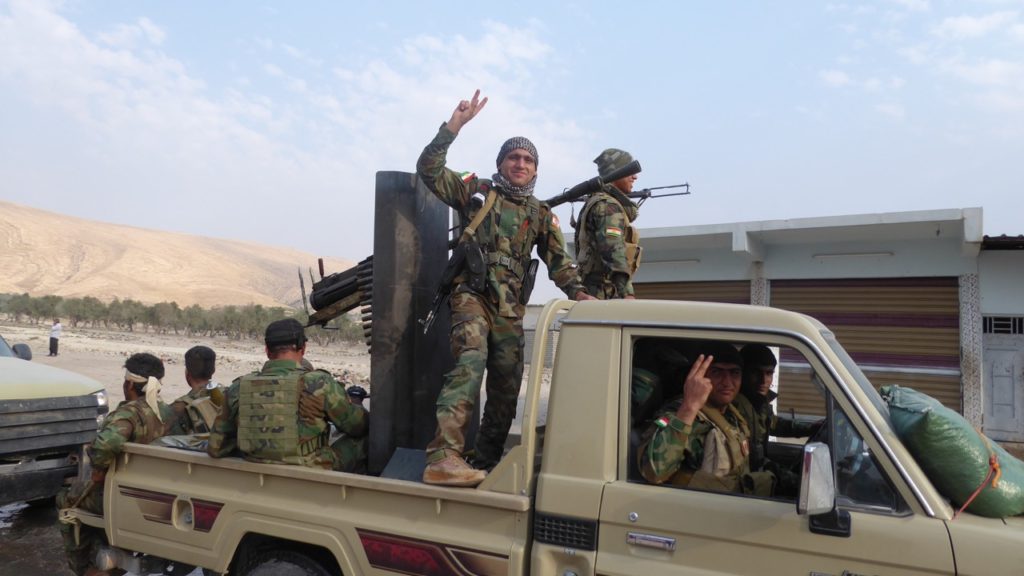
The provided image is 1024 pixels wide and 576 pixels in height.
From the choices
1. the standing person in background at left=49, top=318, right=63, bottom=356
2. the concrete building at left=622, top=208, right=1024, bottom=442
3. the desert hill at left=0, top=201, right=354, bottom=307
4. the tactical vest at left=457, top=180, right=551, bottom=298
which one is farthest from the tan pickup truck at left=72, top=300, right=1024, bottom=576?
the desert hill at left=0, top=201, right=354, bottom=307

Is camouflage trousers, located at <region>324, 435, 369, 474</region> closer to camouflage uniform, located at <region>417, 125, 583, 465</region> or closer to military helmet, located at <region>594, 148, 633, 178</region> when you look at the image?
camouflage uniform, located at <region>417, 125, 583, 465</region>

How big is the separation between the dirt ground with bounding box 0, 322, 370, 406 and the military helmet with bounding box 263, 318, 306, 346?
11875 mm

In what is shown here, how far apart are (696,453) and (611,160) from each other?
2.63 m

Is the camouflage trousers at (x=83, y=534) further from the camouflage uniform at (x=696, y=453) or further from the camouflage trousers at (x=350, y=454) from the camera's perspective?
the camouflage uniform at (x=696, y=453)

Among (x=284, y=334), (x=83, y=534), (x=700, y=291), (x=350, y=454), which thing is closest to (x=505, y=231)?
(x=284, y=334)

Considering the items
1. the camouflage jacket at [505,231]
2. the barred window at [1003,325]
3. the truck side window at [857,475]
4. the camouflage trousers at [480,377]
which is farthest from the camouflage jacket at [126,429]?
the barred window at [1003,325]

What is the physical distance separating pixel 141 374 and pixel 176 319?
41472mm

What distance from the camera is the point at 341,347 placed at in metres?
37.8

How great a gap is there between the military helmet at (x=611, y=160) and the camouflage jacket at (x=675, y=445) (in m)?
2.30

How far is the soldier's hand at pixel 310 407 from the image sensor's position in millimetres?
3465

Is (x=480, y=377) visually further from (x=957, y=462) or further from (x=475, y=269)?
(x=957, y=462)

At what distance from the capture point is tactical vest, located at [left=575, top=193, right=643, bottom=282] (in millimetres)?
4570

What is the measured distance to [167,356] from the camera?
25.3 meters

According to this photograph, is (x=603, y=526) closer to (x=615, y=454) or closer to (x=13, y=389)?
(x=615, y=454)
